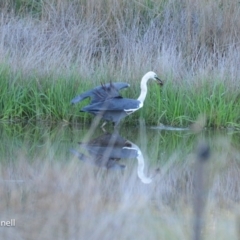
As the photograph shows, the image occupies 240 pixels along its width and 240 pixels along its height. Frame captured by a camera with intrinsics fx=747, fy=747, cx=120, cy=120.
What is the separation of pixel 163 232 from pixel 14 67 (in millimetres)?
5585

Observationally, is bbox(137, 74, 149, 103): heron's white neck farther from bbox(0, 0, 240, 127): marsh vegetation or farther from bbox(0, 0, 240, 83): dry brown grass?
bbox(0, 0, 240, 83): dry brown grass

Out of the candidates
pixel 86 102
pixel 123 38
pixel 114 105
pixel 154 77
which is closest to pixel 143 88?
pixel 154 77

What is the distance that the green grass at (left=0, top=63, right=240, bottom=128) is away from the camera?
8.72 metres

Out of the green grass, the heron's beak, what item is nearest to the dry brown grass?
the green grass

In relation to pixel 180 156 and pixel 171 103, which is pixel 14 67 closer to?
pixel 171 103

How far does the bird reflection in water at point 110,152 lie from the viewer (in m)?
6.31

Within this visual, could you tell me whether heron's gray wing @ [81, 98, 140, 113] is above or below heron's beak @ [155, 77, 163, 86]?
below

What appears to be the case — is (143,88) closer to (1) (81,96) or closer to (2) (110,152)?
(1) (81,96)

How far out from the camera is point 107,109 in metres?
8.00

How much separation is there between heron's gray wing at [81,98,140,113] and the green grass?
0.72m

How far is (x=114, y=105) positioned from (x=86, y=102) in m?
0.74

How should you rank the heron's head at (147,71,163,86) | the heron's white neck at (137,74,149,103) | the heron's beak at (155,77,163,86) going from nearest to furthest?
1. the heron's white neck at (137,74,149,103)
2. the heron's head at (147,71,163,86)
3. the heron's beak at (155,77,163,86)

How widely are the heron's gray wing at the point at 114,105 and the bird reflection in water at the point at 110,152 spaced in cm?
30

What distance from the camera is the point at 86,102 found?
8664 millimetres
